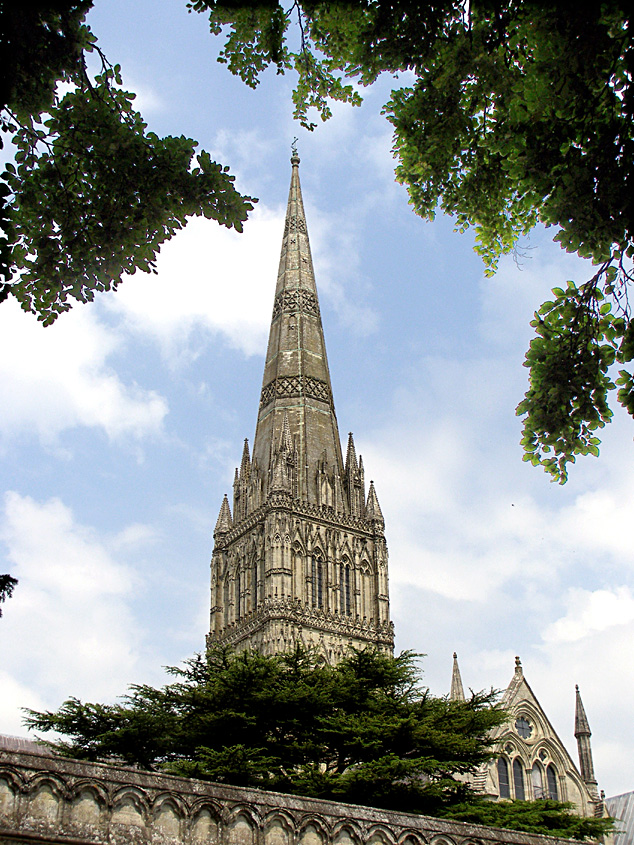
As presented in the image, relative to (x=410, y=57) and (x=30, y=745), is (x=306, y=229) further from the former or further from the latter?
(x=410, y=57)

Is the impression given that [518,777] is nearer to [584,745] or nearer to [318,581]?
[584,745]

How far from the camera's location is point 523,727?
4462cm

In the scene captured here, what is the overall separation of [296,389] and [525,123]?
5344 cm

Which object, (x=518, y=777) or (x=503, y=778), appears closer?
(x=503, y=778)

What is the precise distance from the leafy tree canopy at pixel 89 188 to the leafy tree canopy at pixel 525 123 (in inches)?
42.1

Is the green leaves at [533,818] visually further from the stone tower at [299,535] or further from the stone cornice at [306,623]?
the stone cornice at [306,623]

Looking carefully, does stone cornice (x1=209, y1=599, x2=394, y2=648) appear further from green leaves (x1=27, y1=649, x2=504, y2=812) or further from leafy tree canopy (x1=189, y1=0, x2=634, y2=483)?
leafy tree canopy (x1=189, y1=0, x2=634, y2=483)

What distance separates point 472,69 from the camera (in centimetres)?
790

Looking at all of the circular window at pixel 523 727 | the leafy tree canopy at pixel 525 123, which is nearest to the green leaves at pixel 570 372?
the leafy tree canopy at pixel 525 123

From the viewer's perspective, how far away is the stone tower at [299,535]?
169 feet

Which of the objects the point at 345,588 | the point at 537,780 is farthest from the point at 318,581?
the point at 537,780

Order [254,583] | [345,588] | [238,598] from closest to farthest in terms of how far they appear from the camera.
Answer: [254,583] < [345,588] < [238,598]

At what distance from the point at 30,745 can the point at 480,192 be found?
36.7 metres

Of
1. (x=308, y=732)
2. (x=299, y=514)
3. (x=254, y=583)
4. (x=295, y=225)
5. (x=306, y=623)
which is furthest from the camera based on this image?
(x=295, y=225)
